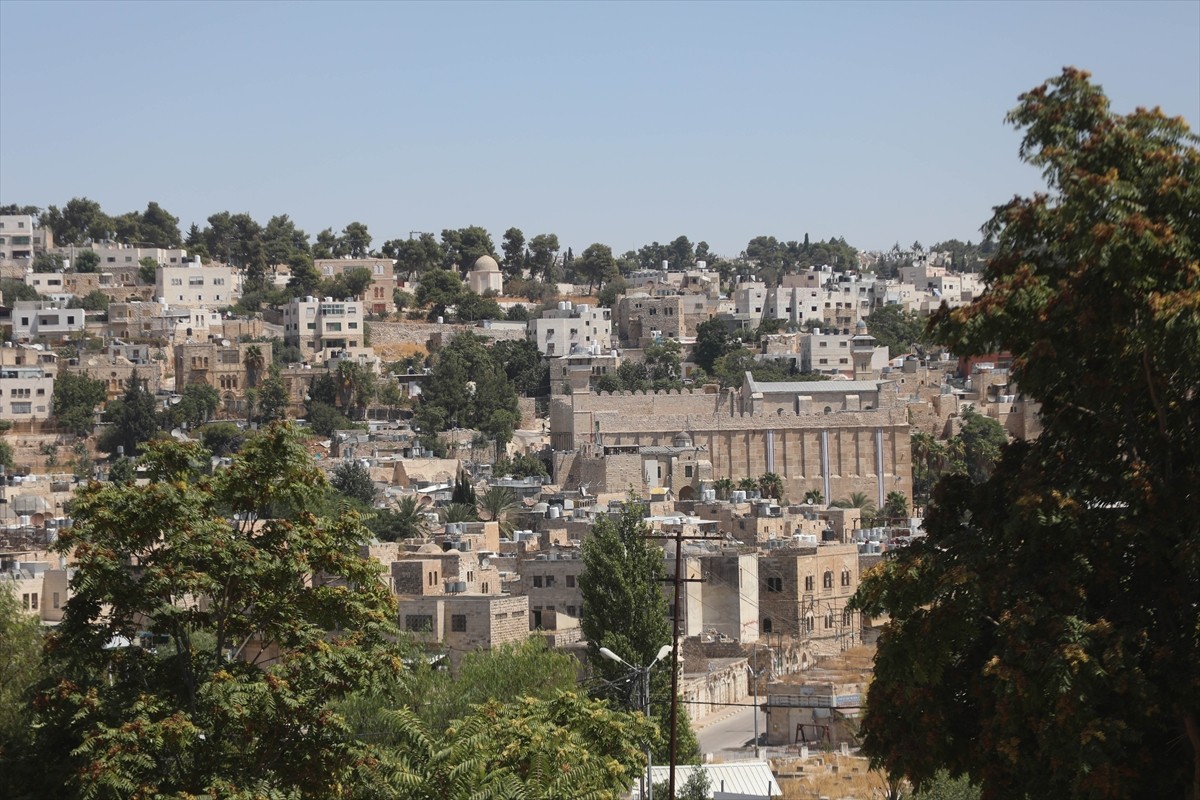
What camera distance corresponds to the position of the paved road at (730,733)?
33.8m

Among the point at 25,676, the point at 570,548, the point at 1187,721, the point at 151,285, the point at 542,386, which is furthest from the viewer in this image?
the point at 151,285

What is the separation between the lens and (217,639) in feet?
57.5

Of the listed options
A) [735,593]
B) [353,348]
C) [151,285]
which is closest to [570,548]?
[735,593]

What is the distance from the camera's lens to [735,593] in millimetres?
44625

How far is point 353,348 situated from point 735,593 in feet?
174

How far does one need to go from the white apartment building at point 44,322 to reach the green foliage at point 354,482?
29663 millimetres

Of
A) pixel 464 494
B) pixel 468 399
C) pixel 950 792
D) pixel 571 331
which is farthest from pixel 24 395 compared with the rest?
pixel 950 792

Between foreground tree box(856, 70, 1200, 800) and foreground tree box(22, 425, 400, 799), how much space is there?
A: 4.82 m

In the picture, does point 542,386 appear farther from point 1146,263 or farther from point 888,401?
point 1146,263

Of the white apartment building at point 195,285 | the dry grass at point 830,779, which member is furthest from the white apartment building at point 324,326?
the dry grass at point 830,779

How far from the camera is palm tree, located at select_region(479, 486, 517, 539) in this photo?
61862 mm

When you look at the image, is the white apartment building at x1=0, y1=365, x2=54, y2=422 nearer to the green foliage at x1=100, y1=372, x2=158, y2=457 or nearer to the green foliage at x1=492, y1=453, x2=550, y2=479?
the green foliage at x1=100, y1=372, x2=158, y2=457

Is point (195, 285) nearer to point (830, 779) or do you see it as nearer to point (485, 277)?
point (485, 277)

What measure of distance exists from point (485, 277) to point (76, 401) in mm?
37746
